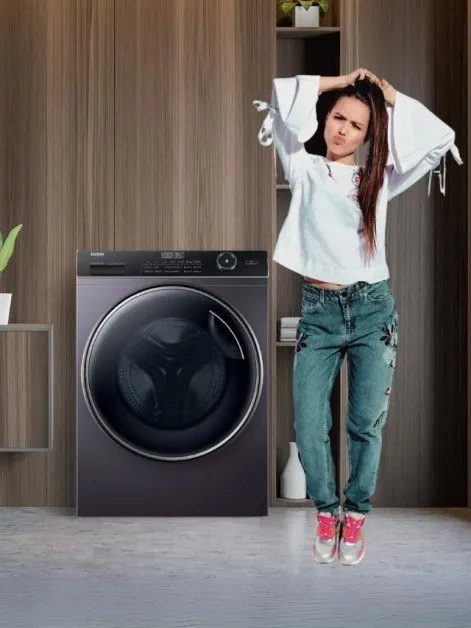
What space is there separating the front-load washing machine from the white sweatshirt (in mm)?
1098

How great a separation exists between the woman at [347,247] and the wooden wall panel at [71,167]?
1370mm

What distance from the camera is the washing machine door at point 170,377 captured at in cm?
338

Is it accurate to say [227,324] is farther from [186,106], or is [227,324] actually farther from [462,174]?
[462,174]

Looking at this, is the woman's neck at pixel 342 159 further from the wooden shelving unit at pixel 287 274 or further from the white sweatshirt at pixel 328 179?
the wooden shelving unit at pixel 287 274

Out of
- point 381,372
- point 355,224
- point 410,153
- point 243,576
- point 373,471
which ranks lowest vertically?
point 243,576

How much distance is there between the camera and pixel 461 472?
365 cm

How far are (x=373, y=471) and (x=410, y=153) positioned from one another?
74 cm

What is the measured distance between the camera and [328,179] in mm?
2318

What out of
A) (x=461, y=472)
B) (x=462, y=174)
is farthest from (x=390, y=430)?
(x=462, y=174)

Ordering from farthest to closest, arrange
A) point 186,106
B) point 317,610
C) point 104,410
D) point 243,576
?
point 186,106 → point 104,410 → point 243,576 → point 317,610

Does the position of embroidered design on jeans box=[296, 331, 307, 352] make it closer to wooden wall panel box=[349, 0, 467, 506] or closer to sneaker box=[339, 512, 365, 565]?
sneaker box=[339, 512, 365, 565]

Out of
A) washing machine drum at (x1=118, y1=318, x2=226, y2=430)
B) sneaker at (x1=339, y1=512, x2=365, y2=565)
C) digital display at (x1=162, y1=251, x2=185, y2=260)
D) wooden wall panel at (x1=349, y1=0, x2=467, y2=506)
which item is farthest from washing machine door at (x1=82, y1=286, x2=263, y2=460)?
sneaker at (x1=339, y1=512, x2=365, y2=565)

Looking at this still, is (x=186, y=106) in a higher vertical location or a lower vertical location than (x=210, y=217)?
higher

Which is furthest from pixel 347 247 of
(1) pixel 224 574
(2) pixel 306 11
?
(2) pixel 306 11
